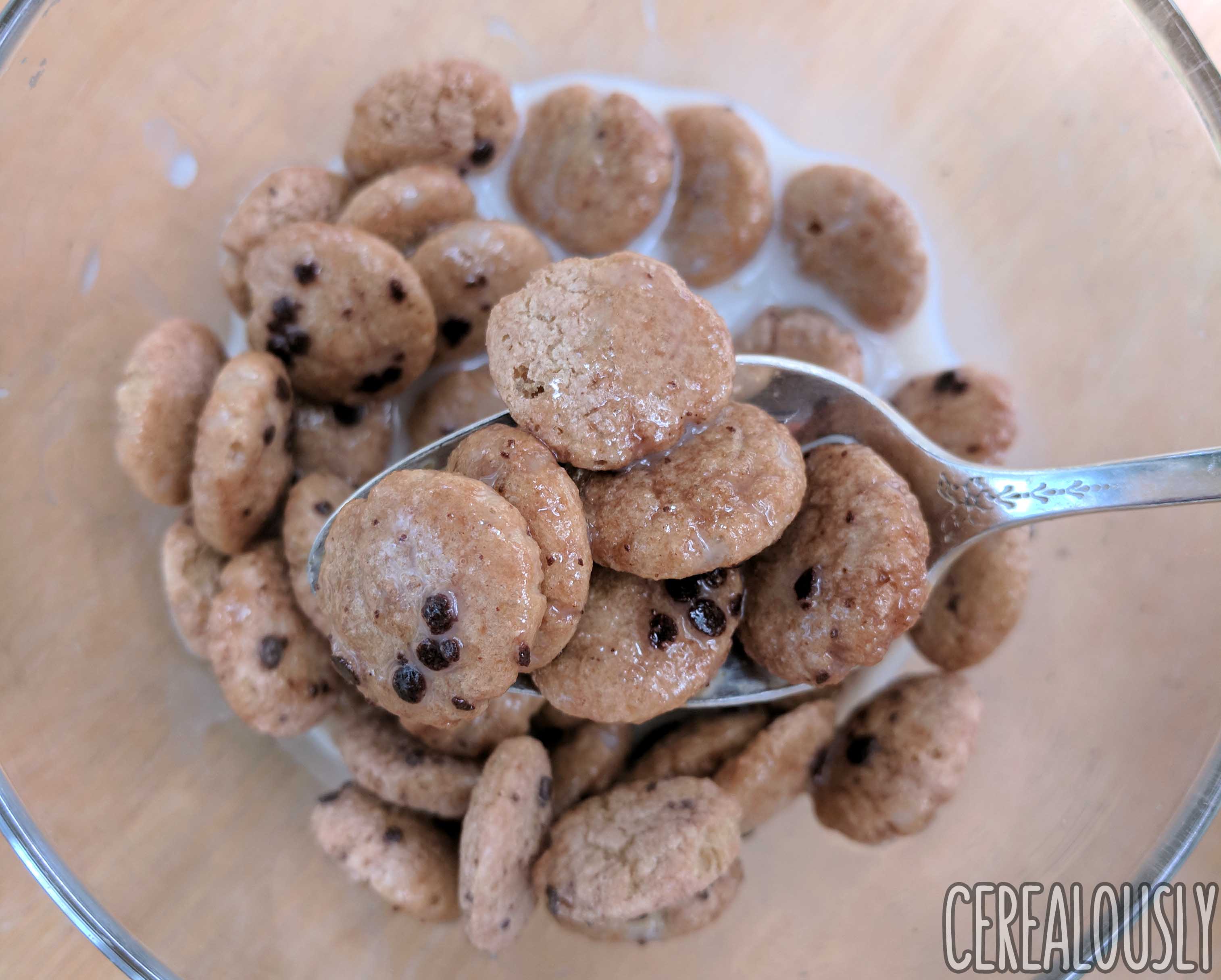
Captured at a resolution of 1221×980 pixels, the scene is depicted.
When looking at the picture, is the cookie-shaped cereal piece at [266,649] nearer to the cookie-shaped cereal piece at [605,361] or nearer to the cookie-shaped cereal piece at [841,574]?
the cookie-shaped cereal piece at [605,361]

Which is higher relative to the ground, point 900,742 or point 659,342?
point 659,342

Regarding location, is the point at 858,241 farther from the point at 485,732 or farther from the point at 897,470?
the point at 485,732

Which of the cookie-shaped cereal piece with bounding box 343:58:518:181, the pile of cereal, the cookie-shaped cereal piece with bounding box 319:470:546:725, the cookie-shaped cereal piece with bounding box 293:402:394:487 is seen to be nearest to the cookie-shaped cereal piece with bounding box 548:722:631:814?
the pile of cereal

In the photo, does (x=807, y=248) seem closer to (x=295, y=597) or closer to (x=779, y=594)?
(x=779, y=594)

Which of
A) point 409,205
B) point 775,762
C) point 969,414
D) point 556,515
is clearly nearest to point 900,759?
point 775,762

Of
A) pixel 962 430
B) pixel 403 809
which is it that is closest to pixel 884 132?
pixel 962 430

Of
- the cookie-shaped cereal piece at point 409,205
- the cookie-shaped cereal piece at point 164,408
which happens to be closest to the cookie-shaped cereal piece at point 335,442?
the cookie-shaped cereal piece at point 164,408
